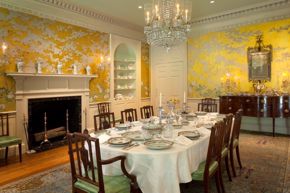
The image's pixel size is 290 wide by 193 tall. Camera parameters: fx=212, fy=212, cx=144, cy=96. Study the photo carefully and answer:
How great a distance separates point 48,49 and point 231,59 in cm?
465

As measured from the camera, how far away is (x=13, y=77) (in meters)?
3.98

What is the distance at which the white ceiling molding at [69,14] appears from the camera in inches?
164

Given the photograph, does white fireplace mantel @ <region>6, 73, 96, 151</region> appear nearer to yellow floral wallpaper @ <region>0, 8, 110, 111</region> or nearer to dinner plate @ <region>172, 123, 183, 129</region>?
yellow floral wallpaper @ <region>0, 8, 110, 111</region>

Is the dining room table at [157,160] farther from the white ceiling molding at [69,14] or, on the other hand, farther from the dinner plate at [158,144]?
the white ceiling molding at [69,14]

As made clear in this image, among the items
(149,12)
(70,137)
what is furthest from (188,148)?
(149,12)

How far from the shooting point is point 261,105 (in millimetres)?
5059

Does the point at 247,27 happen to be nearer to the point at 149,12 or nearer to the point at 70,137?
the point at 149,12

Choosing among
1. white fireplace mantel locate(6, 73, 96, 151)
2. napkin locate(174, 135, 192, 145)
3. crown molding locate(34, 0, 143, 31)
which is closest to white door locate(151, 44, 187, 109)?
crown molding locate(34, 0, 143, 31)

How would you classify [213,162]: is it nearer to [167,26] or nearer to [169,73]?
[167,26]

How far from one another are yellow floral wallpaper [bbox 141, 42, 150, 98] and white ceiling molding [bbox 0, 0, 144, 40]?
0.81m

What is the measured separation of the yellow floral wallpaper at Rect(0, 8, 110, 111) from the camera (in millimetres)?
3951

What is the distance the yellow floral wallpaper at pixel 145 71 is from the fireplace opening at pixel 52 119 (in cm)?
261

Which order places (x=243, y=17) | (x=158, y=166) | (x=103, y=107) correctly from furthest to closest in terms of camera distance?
1. (x=103, y=107)
2. (x=243, y=17)
3. (x=158, y=166)

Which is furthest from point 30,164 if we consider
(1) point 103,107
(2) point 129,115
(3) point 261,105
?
(3) point 261,105
